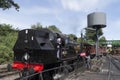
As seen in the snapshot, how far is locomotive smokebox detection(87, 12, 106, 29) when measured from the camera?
53.9 m

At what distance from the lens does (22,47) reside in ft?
53.3

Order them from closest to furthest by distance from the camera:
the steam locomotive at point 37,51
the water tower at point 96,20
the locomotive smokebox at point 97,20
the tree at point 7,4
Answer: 1. the steam locomotive at point 37,51
2. the tree at point 7,4
3. the water tower at point 96,20
4. the locomotive smokebox at point 97,20

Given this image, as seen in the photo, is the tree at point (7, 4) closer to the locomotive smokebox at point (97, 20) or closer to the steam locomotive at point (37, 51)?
the locomotive smokebox at point (97, 20)

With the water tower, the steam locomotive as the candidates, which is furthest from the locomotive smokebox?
the steam locomotive

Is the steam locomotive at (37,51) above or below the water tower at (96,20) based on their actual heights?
below

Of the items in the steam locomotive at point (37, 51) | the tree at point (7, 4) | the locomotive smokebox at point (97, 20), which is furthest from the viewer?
the locomotive smokebox at point (97, 20)

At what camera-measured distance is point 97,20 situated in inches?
2216

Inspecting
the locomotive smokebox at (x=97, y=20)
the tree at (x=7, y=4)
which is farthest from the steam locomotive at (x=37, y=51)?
the locomotive smokebox at (x=97, y=20)

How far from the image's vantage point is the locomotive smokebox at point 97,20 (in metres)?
53.9

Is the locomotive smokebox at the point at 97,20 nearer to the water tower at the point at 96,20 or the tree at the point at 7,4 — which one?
the water tower at the point at 96,20

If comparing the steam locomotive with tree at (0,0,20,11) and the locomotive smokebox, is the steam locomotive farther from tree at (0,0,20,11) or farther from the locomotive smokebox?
the locomotive smokebox

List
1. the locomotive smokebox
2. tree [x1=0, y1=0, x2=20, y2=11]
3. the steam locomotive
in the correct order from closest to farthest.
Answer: the steam locomotive → tree [x1=0, y1=0, x2=20, y2=11] → the locomotive smokebox

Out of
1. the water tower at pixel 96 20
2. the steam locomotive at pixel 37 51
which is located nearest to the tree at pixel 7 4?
the water tower at pixel 96 20

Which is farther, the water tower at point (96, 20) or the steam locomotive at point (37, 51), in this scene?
the water tower at point (96, 20)
